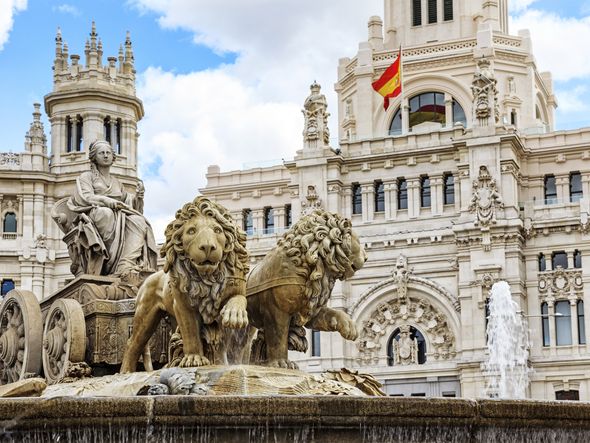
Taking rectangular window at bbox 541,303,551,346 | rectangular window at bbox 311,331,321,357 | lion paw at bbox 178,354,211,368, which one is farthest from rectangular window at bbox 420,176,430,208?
lion paw at bbox 178,354,211,368

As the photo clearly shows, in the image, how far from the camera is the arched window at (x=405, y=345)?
5594 cm

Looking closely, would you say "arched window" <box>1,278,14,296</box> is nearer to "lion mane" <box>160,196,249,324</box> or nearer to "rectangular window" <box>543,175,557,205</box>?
"rectangular window" <box>543,175,557,205</box>

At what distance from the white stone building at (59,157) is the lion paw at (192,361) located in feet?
174

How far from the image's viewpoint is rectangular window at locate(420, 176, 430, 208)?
Result: 192 feet

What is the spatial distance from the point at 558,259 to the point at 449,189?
633cm

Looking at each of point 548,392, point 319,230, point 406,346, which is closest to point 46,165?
point 406,346

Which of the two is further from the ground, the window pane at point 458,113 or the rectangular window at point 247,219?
the window pane at point 458,113

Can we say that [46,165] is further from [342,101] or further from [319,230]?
[319,230]

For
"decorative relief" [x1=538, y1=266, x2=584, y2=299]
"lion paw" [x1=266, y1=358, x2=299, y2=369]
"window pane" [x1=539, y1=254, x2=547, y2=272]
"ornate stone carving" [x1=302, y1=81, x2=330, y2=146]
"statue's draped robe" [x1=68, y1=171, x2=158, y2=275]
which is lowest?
"lion paw" [x1=266, y1=358, x2=299, y2=369]

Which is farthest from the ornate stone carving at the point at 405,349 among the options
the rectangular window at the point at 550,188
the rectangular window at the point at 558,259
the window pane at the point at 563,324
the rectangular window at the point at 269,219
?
the rectangular window at the point at 269,219

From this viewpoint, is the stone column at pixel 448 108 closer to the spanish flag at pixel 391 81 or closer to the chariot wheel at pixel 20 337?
the spanish flag at pixel 391 81

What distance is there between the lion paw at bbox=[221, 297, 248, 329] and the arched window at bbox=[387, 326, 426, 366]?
44574mm

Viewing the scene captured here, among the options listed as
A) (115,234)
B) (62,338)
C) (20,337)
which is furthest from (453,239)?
(62,338)

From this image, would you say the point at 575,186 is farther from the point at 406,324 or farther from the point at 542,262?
the point at 406,324
